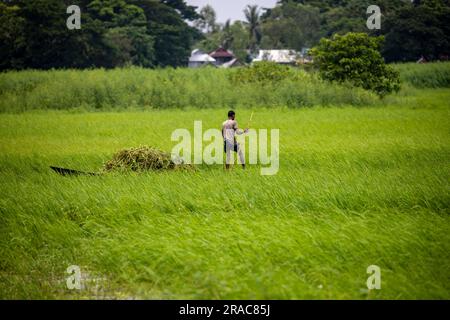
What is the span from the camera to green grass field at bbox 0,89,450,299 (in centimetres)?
604

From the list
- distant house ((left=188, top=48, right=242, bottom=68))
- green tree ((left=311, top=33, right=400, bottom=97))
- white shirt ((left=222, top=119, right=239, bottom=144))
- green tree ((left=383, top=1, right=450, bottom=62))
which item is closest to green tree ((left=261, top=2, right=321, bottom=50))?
distant house ((left=188, top=48, right=242, bottom=68))

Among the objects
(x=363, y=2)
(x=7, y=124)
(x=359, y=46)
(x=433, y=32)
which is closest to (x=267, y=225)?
(x=7, y=124)

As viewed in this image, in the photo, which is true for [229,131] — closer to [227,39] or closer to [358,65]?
[358,65]

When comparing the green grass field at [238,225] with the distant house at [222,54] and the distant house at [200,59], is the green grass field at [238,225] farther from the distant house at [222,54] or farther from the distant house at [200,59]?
the distant house at [222,54]

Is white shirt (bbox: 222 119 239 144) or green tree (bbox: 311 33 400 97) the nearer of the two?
white shirt (bbox: 222 119 239 144)

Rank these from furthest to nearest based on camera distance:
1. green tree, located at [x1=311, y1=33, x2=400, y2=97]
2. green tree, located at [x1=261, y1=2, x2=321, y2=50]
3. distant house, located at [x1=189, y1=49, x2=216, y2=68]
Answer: distant house, located at [x1=189, y1=49, x2=216, y2=68]
green tree, located at [x1=261, y1=2, x2=321, y2=50]
green tree, located at [x1=311, y1=33, x2=400, y2=97]

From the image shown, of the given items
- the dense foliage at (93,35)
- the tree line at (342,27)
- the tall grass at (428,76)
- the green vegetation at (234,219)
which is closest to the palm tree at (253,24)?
the tree line at (342,27)

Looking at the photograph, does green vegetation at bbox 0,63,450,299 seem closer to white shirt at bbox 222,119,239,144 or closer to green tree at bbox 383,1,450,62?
white shirt at bbox 222,119,239,144

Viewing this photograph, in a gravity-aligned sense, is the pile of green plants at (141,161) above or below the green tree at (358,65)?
below

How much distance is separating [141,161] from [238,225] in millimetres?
3502

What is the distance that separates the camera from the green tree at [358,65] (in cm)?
2345

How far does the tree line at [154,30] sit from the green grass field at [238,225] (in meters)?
22.7

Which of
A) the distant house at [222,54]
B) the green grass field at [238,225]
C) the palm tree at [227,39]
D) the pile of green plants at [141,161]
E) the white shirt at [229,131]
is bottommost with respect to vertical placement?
the green grass field at [238,225]

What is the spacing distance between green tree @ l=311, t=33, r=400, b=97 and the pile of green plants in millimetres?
14098
